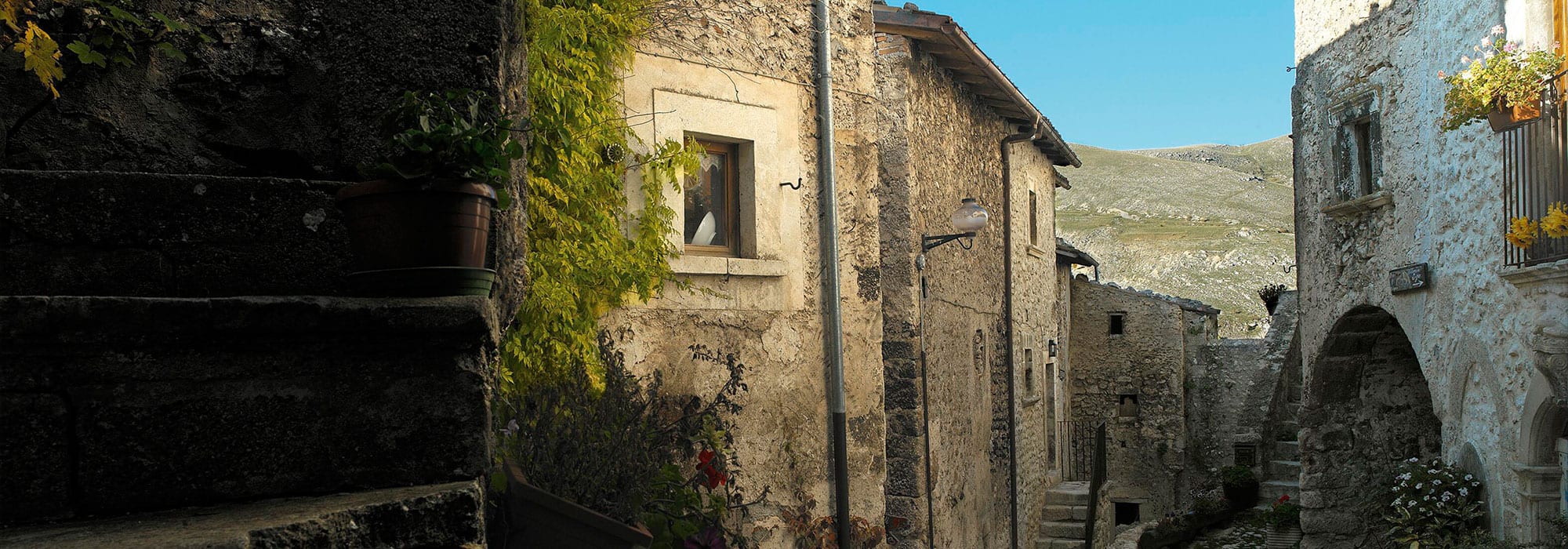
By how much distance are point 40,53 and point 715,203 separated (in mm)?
4219

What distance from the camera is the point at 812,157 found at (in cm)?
651

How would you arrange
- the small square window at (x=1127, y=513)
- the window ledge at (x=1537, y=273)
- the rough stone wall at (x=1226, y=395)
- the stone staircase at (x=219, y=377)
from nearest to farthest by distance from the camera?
the stone staircase at (x=219, y=377) → the window ledge at (x=1537, y=273) → the rough stone wall at (x=1226, y=395) → the small square window at (x=1127, y=513)

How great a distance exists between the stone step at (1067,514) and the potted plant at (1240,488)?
441cm

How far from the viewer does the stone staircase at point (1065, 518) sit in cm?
1338

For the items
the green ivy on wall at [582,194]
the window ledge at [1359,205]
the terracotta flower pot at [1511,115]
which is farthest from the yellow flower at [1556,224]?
the green ivy on wall at [582,194]

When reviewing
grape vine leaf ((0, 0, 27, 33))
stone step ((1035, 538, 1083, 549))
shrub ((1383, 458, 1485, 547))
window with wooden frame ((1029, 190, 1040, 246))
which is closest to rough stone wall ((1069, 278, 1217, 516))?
window with wooden frame ((1029, 190, 1040, 246))

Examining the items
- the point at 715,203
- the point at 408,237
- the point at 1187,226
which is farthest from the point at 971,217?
the point at 1187,226

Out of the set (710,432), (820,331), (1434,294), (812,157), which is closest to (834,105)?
(812,157)

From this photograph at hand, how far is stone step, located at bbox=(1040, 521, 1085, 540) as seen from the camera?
1344cm

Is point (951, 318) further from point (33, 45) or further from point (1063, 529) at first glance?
point (33, 45)

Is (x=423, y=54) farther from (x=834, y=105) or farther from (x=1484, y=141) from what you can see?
(x=1484, y=141)

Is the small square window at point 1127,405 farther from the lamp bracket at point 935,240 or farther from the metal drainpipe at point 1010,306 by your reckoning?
the lamp bracket at point 935,240

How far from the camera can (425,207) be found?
2213mm

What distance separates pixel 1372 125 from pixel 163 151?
10.9 meters
